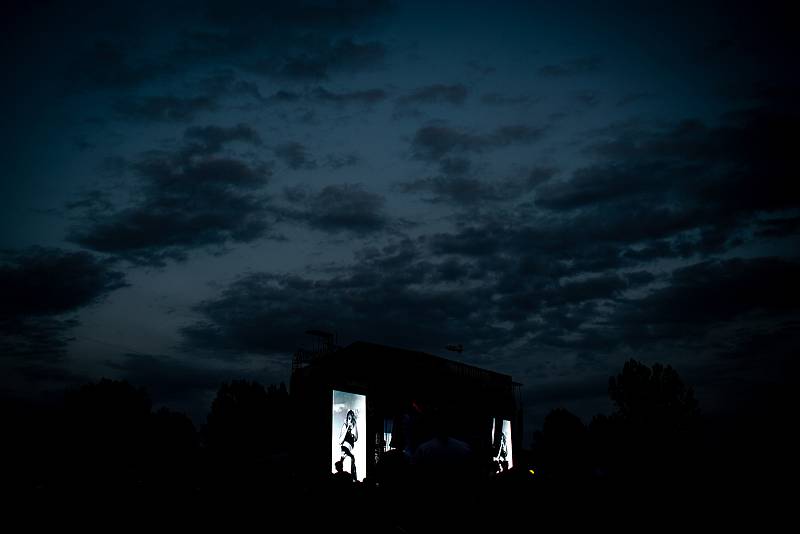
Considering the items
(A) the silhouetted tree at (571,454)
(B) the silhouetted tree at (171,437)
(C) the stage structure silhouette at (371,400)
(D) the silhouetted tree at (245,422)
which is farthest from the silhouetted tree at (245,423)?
(A) the silhouetted tree at (571,454)

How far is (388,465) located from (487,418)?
35.5 m

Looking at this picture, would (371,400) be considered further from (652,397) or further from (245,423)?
(245,423)

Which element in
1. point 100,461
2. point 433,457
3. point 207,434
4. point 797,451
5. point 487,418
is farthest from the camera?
point 207,434

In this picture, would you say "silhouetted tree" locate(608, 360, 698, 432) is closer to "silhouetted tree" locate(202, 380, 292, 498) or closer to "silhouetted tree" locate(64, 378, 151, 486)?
"silhouetted tree" locate(202, 380, 292, 498)

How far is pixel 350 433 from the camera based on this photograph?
2367cm

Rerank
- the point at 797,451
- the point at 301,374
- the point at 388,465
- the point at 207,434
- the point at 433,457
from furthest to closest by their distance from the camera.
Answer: the point at 207,434 → the point at 301,374 → the point at 797,451 → the point at 388,465 → the point at 433,457

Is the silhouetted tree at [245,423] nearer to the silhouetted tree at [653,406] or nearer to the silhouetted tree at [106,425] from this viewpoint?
the silhouetted tree at [106,425]

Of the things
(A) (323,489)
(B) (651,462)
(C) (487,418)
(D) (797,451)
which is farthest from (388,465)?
(C) (487,418)

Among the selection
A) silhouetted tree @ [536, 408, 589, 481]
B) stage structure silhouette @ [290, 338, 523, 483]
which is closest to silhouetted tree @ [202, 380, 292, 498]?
stage structure silhouette @ [290, 338, 523, 483]

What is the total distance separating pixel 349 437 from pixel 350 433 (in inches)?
8.5

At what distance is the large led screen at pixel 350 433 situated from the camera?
22.8 m

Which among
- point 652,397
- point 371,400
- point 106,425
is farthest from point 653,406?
point 106,425

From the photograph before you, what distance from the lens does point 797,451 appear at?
9.25m

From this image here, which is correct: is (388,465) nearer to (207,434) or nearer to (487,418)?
(487,418)
